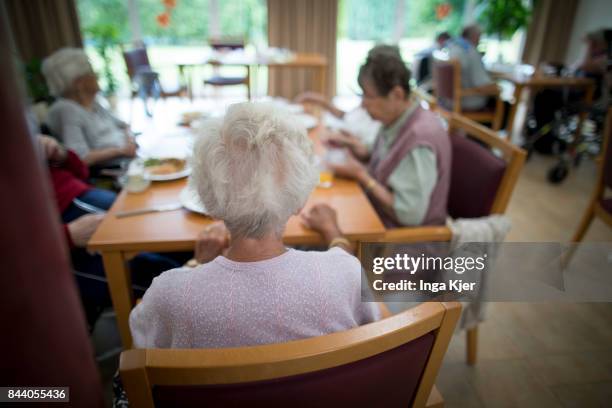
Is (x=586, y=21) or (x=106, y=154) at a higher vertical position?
(x=586, y=21)

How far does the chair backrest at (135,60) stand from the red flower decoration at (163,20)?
153 centimetres

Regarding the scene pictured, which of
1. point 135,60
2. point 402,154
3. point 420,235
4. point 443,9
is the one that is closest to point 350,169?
point 402,154

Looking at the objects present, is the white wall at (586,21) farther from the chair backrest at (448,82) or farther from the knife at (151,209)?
the knife at (151,209)

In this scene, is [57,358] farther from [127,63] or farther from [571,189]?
[127,63]

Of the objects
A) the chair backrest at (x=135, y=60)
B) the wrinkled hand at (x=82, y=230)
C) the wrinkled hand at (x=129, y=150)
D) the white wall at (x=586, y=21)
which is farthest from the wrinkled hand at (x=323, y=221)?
the white wall at (x=586, y=21)

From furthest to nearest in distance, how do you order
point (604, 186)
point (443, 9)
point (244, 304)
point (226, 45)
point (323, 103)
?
point (443, 9), point (226, 45), point (323, 103), point (604, 186), point (244, 304)

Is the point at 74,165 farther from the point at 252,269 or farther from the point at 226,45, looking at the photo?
the point at 226,45

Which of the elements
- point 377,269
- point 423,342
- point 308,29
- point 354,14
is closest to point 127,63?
point 308,29

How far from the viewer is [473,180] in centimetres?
139

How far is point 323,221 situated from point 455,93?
2896mm

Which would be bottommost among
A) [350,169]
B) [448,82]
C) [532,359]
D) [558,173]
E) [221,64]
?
[532,359]

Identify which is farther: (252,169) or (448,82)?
(448,82)

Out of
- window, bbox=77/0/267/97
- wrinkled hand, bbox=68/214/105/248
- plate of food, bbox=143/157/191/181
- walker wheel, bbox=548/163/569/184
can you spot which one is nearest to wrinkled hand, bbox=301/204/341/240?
plate of food, bbox=143/157/191/181

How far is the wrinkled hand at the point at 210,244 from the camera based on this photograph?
3.12 feet
